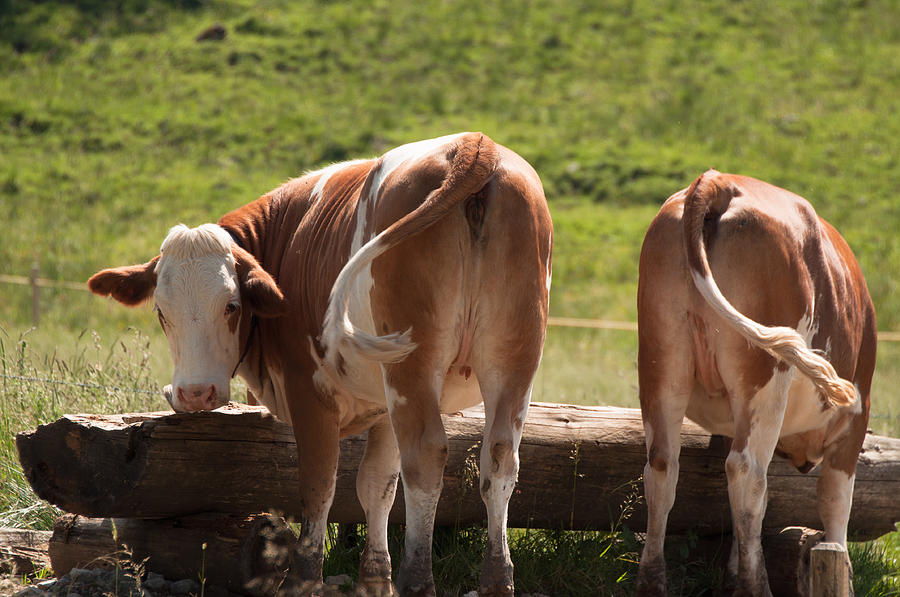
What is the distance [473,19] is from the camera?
34.2 metres

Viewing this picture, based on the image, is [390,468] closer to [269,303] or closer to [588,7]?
[269,303]

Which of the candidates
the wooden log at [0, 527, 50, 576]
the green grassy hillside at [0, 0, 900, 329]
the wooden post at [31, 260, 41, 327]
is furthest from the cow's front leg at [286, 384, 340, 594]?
the green grassy hillside at [0, 0, 900, 329]

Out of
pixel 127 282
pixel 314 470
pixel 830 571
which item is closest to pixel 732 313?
pixel 830 571

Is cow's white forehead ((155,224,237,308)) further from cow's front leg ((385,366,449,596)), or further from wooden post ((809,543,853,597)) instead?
wooden post ((809,543,853,597))

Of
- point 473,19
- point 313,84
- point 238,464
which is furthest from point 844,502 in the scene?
point 473,19

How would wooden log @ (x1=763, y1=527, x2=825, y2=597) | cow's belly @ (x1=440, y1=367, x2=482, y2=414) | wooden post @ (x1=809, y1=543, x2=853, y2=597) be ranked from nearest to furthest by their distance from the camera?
wooden post @ (x1=809, y1=543, x2=853, y2=597) → cow's belly @ (x1=440, y1=367, x2=482, y2=414) → wooden log @ (x1=763, y1=527, x2=825, y2=597)

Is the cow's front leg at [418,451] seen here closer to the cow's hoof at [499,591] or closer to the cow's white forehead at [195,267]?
the cow's hoof at [499,591]

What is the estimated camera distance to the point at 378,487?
15.6 feet

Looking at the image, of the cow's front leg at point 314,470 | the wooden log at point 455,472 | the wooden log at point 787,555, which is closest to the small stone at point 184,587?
the wooden log at point 455,472

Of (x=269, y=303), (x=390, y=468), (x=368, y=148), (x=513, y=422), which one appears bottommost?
(x=368, y=148)

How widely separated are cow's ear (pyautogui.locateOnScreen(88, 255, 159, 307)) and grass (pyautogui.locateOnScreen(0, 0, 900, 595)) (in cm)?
1023

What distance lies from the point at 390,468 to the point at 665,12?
32250 millimetres

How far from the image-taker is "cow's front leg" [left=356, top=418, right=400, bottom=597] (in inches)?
182

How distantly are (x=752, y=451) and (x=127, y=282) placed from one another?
9.78ft
